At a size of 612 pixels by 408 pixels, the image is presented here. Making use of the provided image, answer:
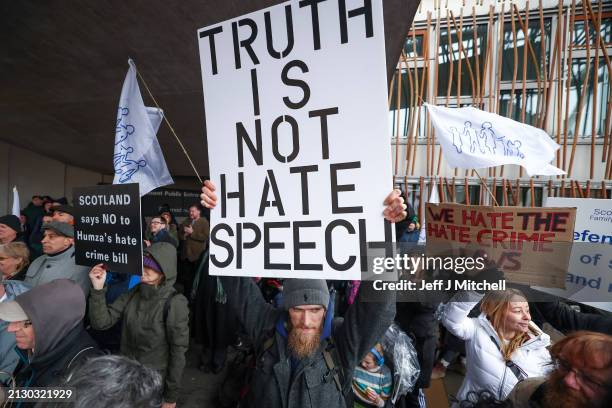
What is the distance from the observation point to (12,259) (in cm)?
260

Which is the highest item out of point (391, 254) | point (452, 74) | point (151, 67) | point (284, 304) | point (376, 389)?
point (452, 74)

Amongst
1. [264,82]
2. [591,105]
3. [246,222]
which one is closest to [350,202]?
[246,222]

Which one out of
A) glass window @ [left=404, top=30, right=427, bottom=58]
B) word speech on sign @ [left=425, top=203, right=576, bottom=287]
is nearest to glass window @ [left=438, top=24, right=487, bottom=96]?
glass window @ [left=404, top=30, right=427, bottom=58]

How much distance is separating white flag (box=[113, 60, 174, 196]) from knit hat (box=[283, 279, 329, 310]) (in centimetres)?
121

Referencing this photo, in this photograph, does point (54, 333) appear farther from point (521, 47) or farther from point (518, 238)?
point (521, 47)

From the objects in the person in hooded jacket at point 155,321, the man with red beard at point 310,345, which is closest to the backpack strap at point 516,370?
the man with red beard at point 310,345

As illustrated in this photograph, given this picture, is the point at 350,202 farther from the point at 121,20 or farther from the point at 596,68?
the point at 596,68

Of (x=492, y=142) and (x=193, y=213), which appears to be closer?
(x=492, y=142)

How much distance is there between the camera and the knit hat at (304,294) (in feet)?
5.27

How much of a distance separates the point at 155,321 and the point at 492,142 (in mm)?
3115

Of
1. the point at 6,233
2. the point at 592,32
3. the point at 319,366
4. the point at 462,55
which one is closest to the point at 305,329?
the point at 319,366

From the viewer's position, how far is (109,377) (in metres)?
1.08

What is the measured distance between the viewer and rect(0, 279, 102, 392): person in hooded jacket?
1428 mm

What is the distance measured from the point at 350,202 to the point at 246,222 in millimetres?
466
